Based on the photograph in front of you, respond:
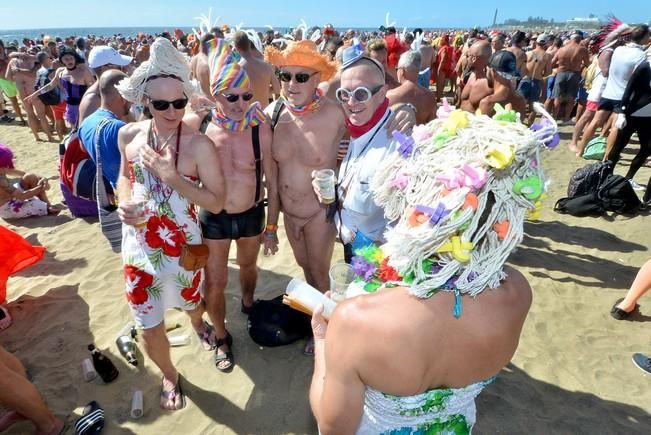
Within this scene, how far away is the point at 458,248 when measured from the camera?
1.10m

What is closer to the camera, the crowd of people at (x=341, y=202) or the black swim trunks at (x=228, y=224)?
the crowd of people at (x=341, y=202)

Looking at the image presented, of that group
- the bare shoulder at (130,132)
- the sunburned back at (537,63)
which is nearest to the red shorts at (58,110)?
the bare shoulder at (130,132)

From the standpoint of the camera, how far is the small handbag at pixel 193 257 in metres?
2.43

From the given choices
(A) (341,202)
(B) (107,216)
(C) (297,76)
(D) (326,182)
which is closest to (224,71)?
(C) (297,76)

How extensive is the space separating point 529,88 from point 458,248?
33.6 ft

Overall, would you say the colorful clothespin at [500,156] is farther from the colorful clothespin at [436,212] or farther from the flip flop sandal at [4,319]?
the flip flop sandal at [4,319]

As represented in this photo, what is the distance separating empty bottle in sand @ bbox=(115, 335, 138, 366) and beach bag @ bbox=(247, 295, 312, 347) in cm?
94

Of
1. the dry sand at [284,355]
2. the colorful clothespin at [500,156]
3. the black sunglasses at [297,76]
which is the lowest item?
the dry sand at [284,355]

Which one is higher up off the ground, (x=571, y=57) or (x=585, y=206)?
(x=571, y=57)

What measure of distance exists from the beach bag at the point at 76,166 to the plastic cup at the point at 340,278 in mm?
3821

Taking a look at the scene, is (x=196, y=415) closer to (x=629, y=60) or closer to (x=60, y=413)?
(x=60, y=413)

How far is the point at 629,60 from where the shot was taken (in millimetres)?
5852

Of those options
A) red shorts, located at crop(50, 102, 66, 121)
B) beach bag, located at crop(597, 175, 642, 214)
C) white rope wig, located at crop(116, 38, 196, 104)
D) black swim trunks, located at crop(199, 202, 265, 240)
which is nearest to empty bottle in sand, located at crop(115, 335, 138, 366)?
black swim trunks, located at crop(199, 202, 265, 240)

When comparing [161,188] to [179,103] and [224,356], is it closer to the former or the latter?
[179,103]
